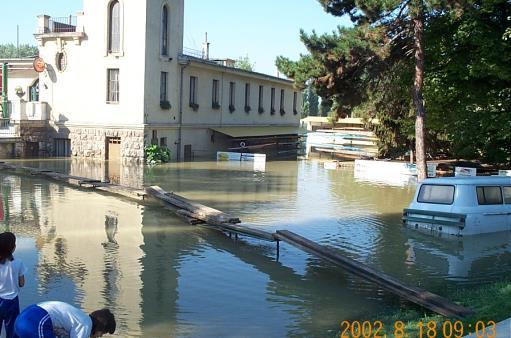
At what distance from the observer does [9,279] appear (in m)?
6.05

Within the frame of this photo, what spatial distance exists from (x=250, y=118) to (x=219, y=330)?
4113 centimetres

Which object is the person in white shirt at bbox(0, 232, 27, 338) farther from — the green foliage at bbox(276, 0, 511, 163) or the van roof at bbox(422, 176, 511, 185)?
the green foliage at bbox(276, 0, 511, 163)

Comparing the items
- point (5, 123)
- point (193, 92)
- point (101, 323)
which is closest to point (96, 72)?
point (193, 92)

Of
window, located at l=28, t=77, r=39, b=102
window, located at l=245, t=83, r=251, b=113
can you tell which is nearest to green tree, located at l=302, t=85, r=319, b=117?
window, located at l=245, t=83, r=251, b=113

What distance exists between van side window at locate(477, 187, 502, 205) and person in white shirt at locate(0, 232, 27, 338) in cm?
1240

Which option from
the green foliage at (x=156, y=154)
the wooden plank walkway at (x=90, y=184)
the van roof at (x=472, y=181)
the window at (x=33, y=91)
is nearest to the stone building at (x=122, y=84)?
the green foliage at (x=156, y=154)

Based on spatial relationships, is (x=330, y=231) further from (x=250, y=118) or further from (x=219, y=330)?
(x=250, y=118)

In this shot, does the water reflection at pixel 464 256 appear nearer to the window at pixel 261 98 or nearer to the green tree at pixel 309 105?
the window at pixel 261 98

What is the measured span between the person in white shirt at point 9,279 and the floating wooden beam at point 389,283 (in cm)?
562

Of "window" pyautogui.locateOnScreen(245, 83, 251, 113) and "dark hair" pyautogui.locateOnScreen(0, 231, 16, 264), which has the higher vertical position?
"window" pyautogui.locateOnScreen(245, 83, 251, 113)

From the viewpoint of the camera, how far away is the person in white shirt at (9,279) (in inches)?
235

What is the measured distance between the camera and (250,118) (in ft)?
160

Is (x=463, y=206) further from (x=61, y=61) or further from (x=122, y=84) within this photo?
(x=61, y=61)

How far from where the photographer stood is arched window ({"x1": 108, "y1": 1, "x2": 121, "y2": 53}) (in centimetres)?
3578
